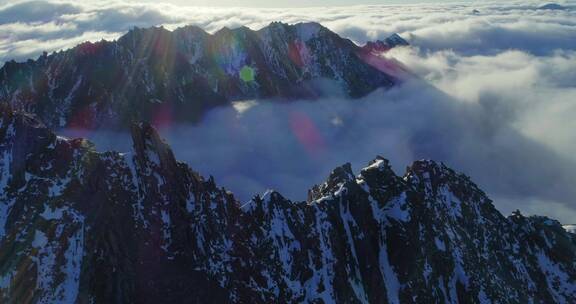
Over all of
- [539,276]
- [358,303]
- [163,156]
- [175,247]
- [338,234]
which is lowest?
[539,276]

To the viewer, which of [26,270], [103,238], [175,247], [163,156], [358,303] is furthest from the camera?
[358,303]

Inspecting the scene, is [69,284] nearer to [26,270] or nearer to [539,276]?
[26,270]

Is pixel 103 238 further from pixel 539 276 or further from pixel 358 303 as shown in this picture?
pixel 539 276

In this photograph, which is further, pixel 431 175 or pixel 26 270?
pixel 431 175

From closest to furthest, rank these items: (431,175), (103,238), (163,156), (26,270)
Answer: (26,270)
(103,238)
(163,156)
(431,175)

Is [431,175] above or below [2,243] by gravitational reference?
below

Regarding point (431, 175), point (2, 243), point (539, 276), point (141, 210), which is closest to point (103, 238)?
point (141, 210)
